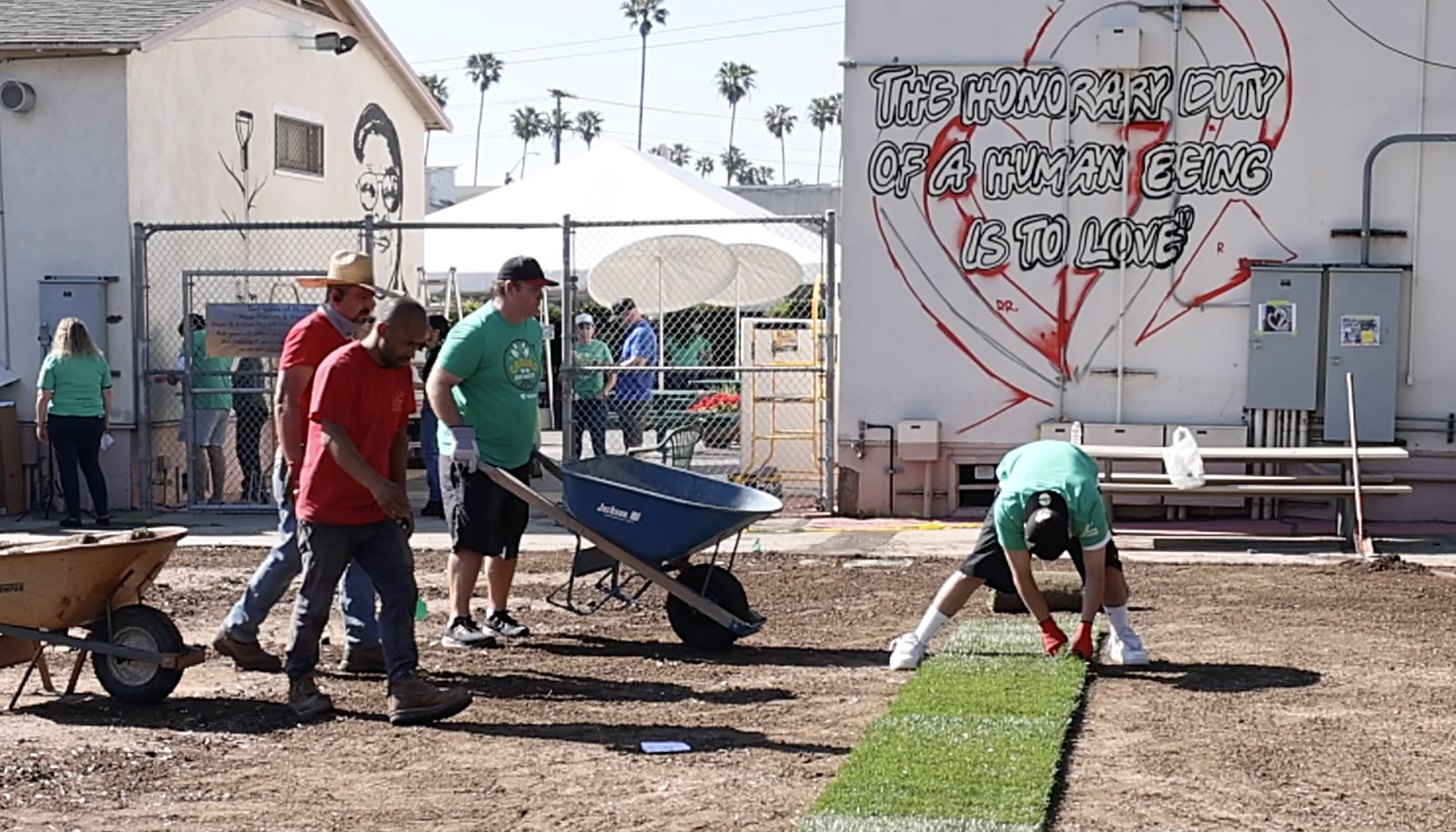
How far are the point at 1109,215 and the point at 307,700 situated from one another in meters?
8.83

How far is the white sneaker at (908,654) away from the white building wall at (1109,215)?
249 inches

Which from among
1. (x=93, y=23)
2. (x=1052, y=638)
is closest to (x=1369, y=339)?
(x=1052, y=638)

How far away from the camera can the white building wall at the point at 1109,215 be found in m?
13.8

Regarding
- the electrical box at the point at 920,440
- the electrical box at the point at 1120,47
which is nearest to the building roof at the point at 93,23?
the electrical box at the point at 920,440

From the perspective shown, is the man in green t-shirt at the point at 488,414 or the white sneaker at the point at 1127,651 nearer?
the white sneaker at the point at 1127,651

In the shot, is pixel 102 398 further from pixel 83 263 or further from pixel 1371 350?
pixel 1371 350

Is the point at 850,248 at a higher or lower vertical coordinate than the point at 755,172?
lower

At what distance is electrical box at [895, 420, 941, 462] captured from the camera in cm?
1431

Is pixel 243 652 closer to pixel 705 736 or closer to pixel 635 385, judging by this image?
pixel 705 736

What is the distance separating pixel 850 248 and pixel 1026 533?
6.93 metres

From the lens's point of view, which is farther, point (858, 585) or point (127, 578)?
point (858, 585)

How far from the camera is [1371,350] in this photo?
13.8 meters

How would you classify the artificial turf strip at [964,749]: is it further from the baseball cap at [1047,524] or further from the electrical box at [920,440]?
the electrical box at [920,440]

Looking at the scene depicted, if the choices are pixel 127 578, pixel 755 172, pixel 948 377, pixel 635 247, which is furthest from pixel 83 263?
pixel 755 172
